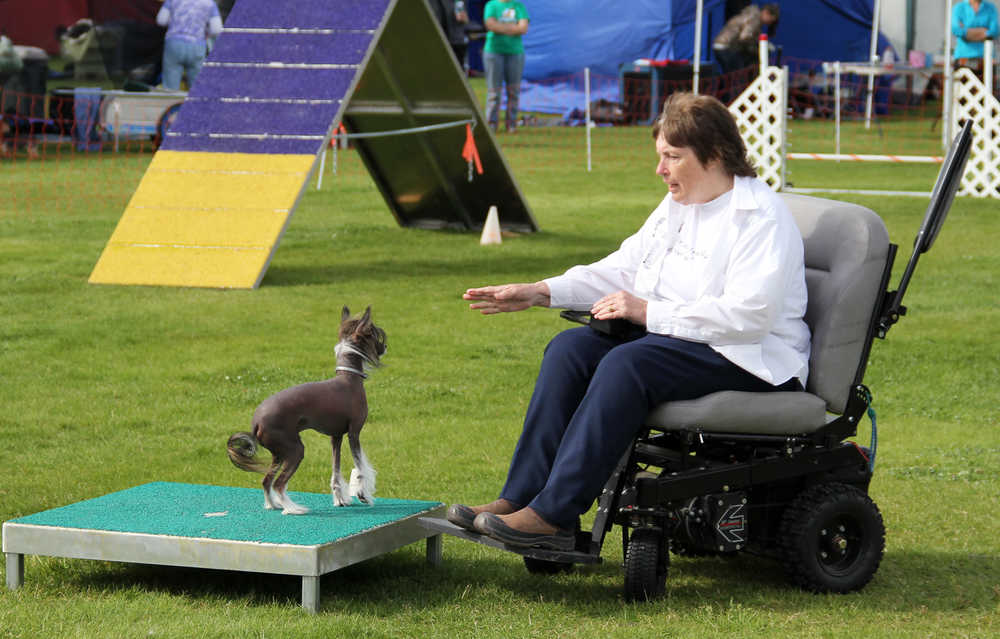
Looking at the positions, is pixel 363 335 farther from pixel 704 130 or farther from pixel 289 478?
pixel 704 130

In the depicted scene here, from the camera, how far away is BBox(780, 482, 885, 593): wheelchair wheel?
3.99 metres

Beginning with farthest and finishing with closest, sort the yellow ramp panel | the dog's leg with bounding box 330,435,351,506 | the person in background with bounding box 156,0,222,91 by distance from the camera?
the person in background with bounding box 156,0,222,91, the yellow ramp panel, the dog's leg with bounding box 330,435,351,506

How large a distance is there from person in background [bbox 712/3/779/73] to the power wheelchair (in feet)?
60.7

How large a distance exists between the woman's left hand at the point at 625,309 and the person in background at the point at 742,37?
61.7 ft

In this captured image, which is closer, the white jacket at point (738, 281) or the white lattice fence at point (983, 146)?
the white jacket at point (738, 281)

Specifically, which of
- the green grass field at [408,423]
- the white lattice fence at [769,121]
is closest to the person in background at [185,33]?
the green grass field at [408,423]

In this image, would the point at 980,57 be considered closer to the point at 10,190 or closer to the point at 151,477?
the point at 10,190

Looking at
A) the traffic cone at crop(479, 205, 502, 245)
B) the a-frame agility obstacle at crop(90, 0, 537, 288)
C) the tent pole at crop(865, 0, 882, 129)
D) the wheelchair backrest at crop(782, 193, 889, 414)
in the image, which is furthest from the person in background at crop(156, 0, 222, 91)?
the wheelchair backrest at crop(782, 193, 889, 414)

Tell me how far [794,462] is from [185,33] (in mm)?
16024

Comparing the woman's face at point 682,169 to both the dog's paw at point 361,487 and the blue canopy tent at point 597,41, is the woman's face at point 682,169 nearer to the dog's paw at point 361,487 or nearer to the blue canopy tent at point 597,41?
the dog's paw at point 361,487

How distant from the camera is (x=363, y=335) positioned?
404cm

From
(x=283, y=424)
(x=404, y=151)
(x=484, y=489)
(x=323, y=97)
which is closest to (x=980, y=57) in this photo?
(x=404, y=151)

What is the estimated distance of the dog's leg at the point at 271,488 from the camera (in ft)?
13.1

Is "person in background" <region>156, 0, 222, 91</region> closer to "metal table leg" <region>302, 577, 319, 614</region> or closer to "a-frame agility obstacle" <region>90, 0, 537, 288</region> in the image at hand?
"a-frame agility obstacle" <region>90, 0, 537, 288</region>
